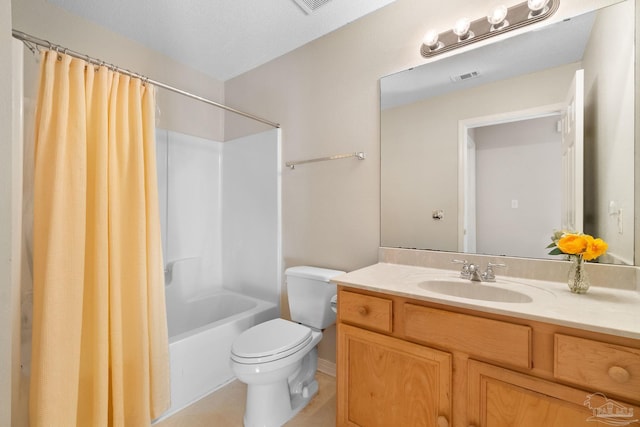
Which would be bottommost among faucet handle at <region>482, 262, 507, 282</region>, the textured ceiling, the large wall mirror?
faucet handle at <region>482, 262, 507, 282</region>

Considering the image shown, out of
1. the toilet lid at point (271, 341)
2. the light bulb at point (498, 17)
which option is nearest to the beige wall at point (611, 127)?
the light bulb at point (498, 17)

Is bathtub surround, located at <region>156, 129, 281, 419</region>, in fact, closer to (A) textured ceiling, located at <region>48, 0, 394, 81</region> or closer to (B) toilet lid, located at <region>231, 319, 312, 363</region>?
(B) toilet lid, located at <region>231, 319, 312, 363</region>

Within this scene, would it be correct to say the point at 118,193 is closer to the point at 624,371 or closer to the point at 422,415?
the point at 422,415

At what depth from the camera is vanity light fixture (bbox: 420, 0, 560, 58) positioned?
129 cm

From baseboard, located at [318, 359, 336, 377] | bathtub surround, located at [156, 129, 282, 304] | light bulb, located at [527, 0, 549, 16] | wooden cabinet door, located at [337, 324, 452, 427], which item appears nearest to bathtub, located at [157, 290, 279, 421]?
bathtub surround, located at [156, 129, 282, 304]

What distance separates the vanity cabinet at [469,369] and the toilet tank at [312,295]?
476mm

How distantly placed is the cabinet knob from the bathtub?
188 centimetres

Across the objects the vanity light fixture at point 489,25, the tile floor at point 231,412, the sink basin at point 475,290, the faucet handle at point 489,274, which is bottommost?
the tile floor at point 231,412

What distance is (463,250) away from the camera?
4.92ft

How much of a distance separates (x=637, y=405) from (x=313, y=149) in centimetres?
190

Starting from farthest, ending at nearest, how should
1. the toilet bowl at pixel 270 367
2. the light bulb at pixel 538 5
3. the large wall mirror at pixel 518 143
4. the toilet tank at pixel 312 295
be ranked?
the toilet tank at pixel 312 295 → the toilet bowl at pixel 270 367 → the light bulb at pixel 538 5 → the large wall mirror at pixel 518 143

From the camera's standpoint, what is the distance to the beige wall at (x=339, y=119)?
169cm

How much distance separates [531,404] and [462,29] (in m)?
1.67

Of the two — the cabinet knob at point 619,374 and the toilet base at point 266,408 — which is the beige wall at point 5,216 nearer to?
the toilet base at point 266,408
